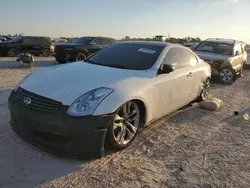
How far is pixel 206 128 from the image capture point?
17.2ft

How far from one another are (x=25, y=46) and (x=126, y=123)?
687 inches

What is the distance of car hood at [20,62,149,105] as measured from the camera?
3.63 m

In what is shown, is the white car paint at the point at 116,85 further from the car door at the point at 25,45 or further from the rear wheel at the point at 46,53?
the rear wheel at the point at 46,53

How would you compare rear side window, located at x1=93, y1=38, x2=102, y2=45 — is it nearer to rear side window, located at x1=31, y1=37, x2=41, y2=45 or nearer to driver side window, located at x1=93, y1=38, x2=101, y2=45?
driver side window, located at x1=93, y1=38, x2=101, y2=45

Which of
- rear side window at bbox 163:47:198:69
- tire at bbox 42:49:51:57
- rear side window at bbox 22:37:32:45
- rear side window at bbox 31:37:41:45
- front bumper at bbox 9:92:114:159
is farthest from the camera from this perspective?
tire at bbox 42:49:51:57

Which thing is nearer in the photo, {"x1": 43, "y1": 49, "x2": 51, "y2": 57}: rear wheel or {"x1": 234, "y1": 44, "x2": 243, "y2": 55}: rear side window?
{"x1": 234, "y1": 44, "x2": 243, "y2": 55}: rear side window

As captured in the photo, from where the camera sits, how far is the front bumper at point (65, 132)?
11.1 feet

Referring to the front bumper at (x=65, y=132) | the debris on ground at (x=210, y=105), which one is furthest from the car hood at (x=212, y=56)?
the front bumper at (x=65, y=132)

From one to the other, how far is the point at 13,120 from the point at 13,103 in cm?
30

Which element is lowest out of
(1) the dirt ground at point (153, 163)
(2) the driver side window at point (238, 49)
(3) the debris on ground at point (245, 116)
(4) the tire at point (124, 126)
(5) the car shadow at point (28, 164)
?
(3) the debris on ground at point (245, 116)

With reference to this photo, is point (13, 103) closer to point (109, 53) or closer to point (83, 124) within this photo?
point (83, 124)

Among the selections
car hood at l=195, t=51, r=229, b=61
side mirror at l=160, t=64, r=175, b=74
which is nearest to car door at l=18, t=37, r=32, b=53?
car hood at l=195, t=51, r=229, b=61

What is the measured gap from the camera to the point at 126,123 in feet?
13.3

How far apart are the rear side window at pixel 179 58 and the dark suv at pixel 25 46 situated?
15777 mm
